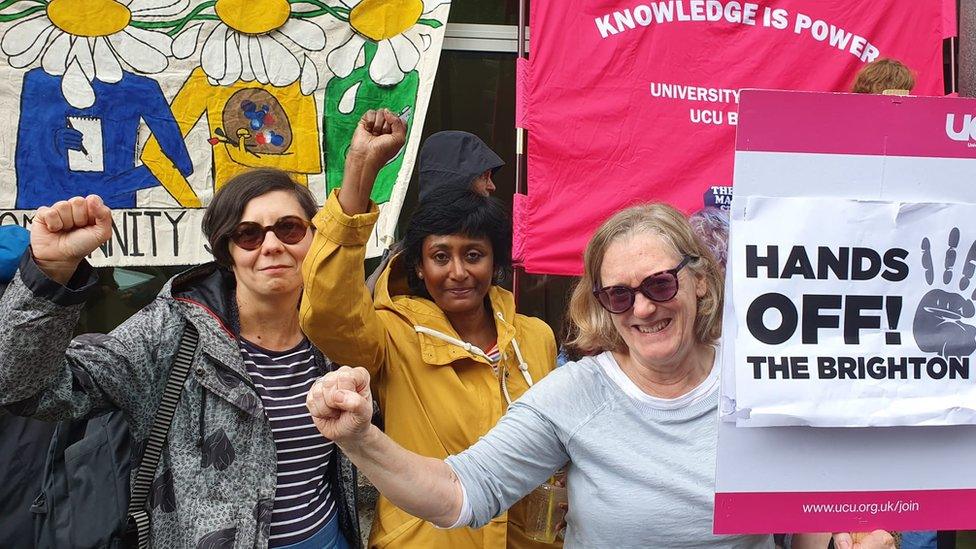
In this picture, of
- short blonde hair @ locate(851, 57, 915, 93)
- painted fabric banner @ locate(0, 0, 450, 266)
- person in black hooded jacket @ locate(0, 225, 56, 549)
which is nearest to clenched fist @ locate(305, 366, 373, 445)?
person in black hooded jacket @ locate(0, 225, 56, 549)

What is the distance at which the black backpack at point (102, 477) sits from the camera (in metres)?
2.01

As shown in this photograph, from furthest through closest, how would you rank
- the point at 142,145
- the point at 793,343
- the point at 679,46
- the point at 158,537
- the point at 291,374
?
1. the point at 679,46
2. the point at 142,145
3. the point at 291,374
4. the point at 158,537
5. the point at 793,343

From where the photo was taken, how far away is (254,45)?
3.51 m

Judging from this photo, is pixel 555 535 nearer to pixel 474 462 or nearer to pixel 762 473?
pixel 474 462

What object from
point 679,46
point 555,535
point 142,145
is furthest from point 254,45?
point 555,535

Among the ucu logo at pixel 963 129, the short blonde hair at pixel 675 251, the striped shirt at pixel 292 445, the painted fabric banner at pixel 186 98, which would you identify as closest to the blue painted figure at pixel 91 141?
the painted fabric banner at pixel 186 98

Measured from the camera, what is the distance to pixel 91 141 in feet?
11.1

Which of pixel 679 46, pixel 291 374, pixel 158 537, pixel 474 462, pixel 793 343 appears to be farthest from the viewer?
pixel 679 46

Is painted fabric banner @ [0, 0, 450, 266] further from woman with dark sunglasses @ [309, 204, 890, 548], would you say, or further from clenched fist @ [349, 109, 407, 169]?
woman with dark sunglasses @ [309, 204, 890, 548]

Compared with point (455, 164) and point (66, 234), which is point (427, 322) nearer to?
point (455, 164)

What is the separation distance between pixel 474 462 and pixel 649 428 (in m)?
0.38

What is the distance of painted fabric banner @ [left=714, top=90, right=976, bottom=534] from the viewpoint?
1573mm

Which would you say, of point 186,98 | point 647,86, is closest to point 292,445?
point 186,98

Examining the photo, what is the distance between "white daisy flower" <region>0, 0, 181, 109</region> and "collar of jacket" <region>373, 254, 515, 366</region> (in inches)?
64.0
